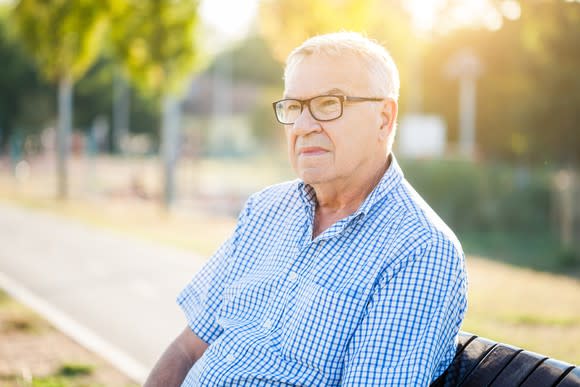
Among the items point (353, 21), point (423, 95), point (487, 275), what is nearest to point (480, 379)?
point (487, 275)

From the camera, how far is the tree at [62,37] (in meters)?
20.8

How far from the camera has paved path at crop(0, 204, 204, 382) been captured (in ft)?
21.7

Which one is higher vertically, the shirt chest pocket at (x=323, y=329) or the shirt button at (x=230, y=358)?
the shirt chest pocket at (x=323, y=329)

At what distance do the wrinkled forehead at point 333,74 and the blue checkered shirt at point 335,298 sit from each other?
0.31 m

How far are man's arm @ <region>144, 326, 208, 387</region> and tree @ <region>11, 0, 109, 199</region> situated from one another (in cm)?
1843

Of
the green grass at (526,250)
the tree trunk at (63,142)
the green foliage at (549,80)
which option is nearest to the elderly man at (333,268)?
the green grass at (526,250)

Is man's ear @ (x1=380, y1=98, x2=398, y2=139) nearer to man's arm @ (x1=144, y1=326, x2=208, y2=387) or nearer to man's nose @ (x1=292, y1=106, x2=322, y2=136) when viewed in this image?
man's nose @ (x1=292, y1=106, x2=322, y2=136)

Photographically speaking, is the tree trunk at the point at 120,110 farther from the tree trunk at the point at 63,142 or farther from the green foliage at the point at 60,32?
the green foliage at the point at 60,32

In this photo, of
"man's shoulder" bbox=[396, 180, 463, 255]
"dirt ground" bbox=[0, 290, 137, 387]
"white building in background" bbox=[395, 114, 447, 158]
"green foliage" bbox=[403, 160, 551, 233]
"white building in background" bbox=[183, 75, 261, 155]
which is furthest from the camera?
"white building in background" bbox=[183, 75, 261, 155]

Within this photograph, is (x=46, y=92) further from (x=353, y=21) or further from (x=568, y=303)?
(x=568, y=303)

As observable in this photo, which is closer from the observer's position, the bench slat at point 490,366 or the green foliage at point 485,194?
the bench slat at point 490,366

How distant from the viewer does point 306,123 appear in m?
2.69

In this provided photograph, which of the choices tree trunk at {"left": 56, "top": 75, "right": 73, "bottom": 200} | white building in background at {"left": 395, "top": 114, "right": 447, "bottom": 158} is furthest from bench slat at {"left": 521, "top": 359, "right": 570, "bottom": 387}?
white building in background at {"left": 395, "top": 114, "right": 447, "bottom": 158}

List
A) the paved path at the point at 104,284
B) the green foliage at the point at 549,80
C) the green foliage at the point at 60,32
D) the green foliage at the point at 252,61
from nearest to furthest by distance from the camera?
the paved path at the point at 104,284
the green foliage at the point at 549,80
the green foliage at the point at 60,32
the green foliage at the point at 252,61
